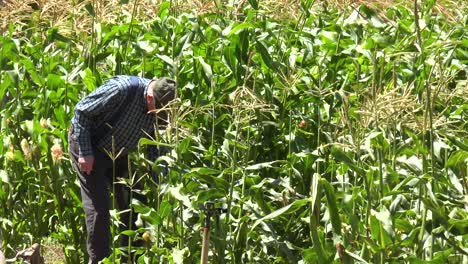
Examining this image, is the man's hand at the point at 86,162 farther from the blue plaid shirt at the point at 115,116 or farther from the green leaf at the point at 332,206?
the green leaf at the point at 332,206

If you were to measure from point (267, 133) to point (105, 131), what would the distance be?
91 cm

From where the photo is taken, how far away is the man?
6527 millimetres

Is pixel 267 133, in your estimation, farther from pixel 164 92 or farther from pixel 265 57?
pixel 164 92

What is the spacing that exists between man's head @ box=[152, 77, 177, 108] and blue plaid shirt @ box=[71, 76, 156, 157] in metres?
0.20

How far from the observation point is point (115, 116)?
669 cm

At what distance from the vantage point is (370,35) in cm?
697

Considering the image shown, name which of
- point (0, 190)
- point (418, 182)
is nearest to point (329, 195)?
point (418, 182)

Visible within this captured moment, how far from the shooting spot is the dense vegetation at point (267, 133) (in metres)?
5.11

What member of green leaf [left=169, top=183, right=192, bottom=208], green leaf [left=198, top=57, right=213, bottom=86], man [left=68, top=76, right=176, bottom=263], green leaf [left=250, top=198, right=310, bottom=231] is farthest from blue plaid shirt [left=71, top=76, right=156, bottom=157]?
green leaf [left=250, top=198, right=310, bottom=231]

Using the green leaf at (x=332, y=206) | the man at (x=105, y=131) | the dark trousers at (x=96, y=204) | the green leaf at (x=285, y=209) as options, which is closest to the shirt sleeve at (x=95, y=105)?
the man at (x=105, y=131)

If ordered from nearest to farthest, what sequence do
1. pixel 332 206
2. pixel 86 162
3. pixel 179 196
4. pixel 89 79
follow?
1. pixel 332 206
2. pixel 179 196
3. pixel 86 162
4. pixel 89 79

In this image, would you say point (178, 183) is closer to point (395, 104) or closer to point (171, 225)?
point (171, 225)

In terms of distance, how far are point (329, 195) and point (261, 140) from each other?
72.5 inches

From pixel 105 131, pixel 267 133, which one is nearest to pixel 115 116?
pixel 105 131
